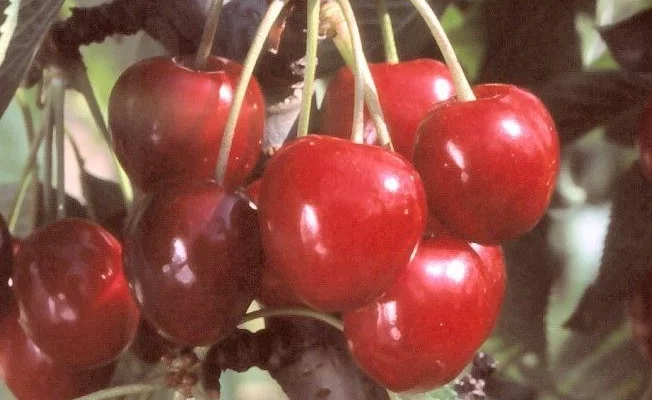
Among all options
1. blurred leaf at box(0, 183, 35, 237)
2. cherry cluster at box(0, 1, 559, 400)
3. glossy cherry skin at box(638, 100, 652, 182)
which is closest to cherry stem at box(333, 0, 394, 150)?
cherry cluster at box(0, 1, 559, 400)

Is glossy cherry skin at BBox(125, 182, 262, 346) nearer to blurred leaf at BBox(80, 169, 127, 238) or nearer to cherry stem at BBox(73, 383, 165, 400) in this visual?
cherry stem at BBox(73, 383, 165, 400)

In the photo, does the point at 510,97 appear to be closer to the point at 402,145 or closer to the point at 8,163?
the point at 402,145

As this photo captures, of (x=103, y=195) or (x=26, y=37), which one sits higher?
(x=26, y=37)

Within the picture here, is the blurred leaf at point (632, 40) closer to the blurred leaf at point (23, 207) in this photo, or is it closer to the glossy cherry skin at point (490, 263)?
the glossy cherry skin at point (490, 263)

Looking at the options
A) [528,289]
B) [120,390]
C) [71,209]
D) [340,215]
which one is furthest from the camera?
[528,289]

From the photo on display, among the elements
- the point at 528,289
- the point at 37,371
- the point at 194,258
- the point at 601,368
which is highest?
the point at 194,258

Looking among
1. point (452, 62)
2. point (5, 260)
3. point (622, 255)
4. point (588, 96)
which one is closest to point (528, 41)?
point (588, 96)

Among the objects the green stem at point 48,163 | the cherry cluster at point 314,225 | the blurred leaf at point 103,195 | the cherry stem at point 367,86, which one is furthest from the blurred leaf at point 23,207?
the cherry stem at point 367,86

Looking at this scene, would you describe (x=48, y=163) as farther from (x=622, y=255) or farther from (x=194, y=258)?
(x=622, y=255)
